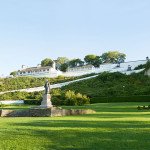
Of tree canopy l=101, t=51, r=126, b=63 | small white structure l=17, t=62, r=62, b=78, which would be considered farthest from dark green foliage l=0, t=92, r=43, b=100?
tree canopy l=101, t=51, r=126, b=63

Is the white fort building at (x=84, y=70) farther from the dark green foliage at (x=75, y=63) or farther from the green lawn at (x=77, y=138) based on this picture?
the green lawn at (x=77, y=138)

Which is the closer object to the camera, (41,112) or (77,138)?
(77,138)

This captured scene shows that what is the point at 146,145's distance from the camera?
1132 centimetres

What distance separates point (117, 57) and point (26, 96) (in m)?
65.1

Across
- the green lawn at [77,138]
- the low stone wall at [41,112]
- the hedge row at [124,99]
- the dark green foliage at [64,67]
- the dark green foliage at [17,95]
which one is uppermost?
the dark green foliage at [64,67]

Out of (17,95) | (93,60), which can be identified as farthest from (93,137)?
(93,60)

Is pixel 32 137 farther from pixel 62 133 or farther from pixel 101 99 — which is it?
pixel 101 99

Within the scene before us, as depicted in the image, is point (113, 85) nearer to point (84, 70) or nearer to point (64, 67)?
point (84, 70)

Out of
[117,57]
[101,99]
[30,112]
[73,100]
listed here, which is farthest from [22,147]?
[117,57]

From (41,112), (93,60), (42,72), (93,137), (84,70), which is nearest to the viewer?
(93,137)

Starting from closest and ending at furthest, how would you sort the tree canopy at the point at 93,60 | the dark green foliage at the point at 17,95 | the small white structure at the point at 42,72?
the dark green foliage at the point at 17,95 → the small white structure at the point at 42,72 → the tree canopy at the point at 93,60

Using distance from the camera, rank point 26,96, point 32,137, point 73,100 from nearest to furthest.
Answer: point 32,137, point 73,100, point 26,96

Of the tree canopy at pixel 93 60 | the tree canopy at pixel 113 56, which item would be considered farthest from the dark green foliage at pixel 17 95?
the tree canopy at pixel 113 56

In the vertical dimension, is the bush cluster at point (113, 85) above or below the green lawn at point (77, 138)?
above
